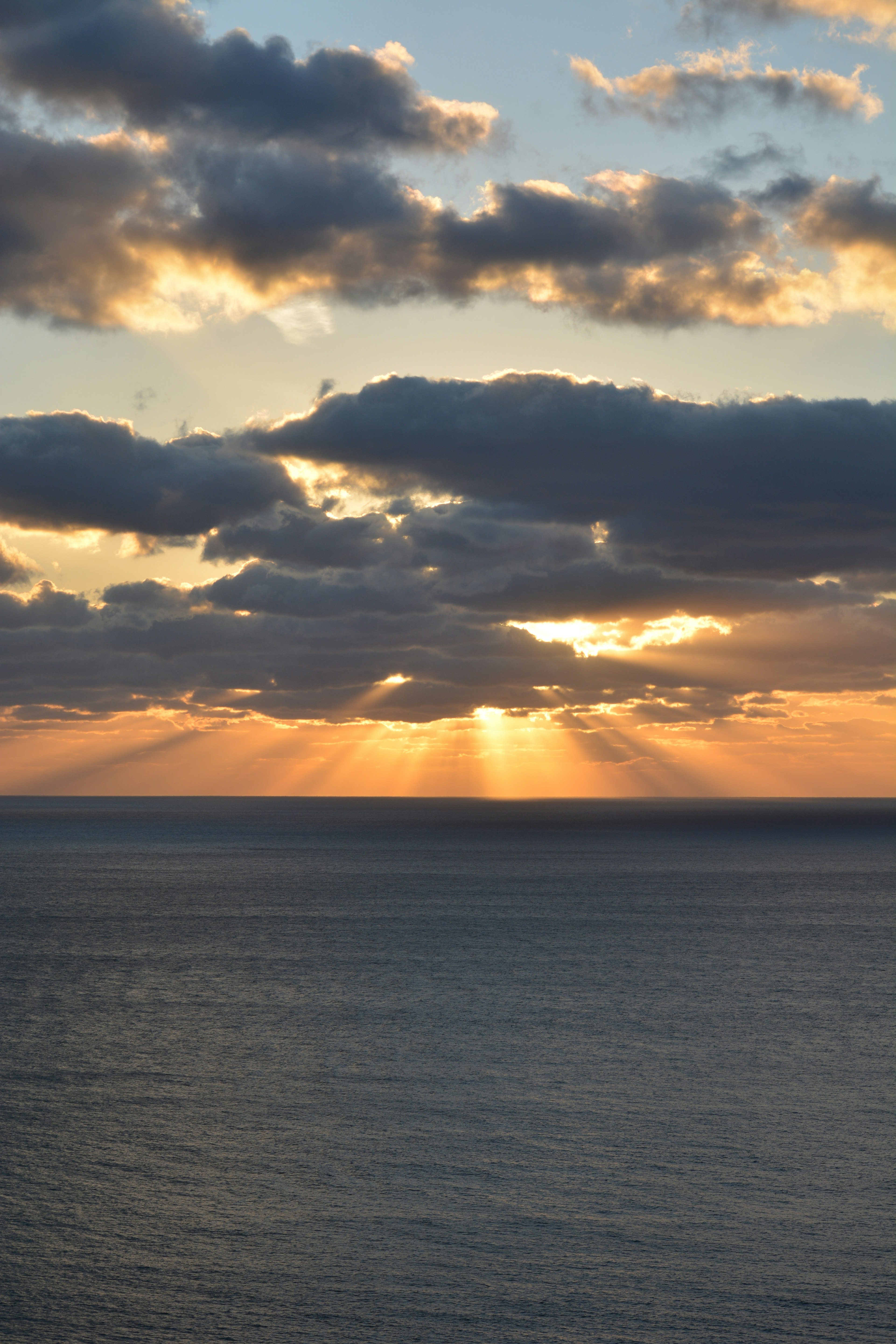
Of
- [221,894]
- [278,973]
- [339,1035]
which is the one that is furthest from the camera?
[221,894]

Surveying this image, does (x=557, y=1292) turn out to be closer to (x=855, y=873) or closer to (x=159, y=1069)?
(x=159, y=1069)

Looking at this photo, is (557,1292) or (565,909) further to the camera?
(565,909)

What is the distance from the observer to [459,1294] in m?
17.6

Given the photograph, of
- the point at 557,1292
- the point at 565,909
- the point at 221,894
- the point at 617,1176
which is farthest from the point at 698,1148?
the point at 221,894

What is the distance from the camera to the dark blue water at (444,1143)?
17.4 m

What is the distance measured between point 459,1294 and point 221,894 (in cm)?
8172

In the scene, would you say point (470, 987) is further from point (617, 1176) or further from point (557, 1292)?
point (557, 1292)

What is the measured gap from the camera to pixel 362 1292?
57.9 feet

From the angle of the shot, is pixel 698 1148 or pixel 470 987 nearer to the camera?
pixel 698 1148

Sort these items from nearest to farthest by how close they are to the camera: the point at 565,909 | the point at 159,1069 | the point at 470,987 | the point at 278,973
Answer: the point at 159,1069
the point at 470,987
the point at 278,973
the point at 565,909

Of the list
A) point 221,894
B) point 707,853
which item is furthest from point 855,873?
point 221,894

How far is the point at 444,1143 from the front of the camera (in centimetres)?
2525

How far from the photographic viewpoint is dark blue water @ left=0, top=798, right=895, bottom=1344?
57.0ft

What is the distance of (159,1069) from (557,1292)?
1749 centimetres
